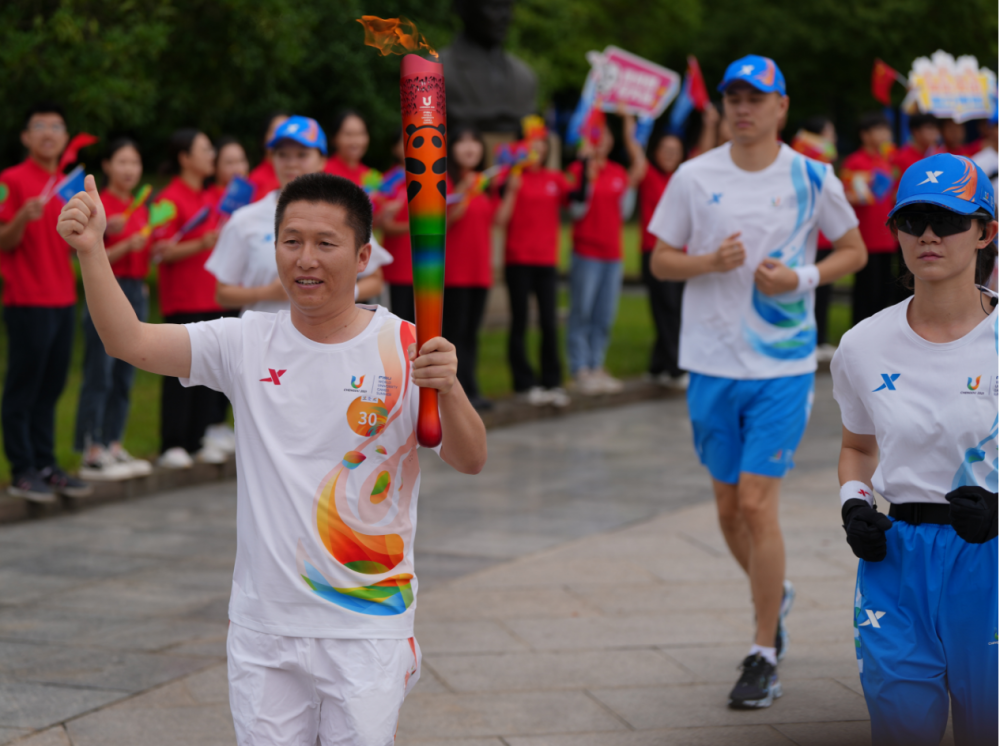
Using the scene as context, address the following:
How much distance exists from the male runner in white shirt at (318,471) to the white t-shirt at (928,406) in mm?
980

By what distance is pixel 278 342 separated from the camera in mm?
3023

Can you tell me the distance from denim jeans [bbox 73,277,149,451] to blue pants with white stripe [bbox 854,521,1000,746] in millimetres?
5823

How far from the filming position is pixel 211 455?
8602 mm

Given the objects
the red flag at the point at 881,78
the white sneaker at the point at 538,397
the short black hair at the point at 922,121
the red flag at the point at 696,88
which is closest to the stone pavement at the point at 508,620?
the white sneaker at the point at 538,397

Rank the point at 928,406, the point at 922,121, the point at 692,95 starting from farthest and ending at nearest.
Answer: the point at 692,95, the point at 922,121, the point at 928,406

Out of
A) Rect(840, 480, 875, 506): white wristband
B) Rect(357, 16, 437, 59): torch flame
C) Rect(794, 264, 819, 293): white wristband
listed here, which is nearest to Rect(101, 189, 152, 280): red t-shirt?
Rect(794, 264, 819, 293): white wristband

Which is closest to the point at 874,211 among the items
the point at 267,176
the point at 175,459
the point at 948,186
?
the point at 267,176

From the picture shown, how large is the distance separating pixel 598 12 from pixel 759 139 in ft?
131

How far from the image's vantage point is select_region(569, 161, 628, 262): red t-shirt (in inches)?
450

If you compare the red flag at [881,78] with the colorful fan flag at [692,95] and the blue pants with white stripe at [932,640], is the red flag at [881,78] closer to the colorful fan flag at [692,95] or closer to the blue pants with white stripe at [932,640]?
the colorful fan flag at [692,95]

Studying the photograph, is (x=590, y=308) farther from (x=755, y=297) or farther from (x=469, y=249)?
(x=755, y=297)

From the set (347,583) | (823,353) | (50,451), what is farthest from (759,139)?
(823,353)

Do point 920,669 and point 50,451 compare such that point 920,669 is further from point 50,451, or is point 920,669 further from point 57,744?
point 50,451

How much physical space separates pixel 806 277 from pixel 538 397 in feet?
20.6
